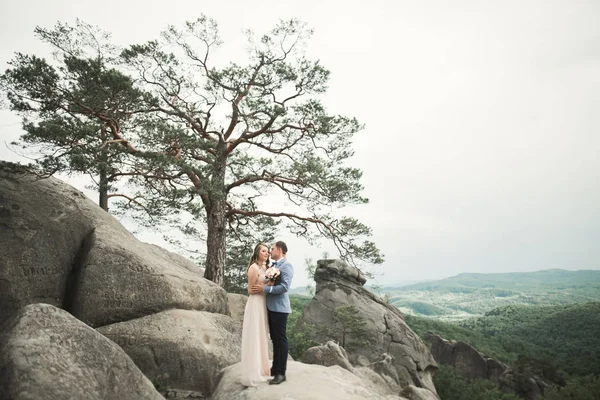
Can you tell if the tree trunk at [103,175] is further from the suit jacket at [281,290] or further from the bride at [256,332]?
the suit jacket at [281,290]

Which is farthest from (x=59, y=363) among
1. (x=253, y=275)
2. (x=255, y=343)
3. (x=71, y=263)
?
(x=71, y=263)

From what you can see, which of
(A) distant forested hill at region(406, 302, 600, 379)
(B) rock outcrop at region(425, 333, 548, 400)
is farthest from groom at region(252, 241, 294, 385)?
(A) distant forested hill at region(406, 302, 600, 379)

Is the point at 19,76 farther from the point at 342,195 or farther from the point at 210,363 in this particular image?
the point at 342,195

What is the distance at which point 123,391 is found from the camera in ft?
17.2

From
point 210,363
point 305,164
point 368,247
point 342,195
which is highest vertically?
point 305,164

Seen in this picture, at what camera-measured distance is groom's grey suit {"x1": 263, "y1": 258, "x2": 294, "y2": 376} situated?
20.0 ft

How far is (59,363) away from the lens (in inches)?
185

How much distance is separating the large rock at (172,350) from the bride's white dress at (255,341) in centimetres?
236

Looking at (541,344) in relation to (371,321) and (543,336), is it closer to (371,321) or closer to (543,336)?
(543,336)

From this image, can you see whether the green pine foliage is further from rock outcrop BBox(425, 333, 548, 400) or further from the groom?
the groom

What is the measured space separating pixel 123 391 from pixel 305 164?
38.0 feet

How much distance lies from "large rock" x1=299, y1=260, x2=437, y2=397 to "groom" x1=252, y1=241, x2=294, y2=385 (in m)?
15.0

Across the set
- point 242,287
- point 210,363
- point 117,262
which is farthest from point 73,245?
point 242,287

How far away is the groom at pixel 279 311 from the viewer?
6074mm
